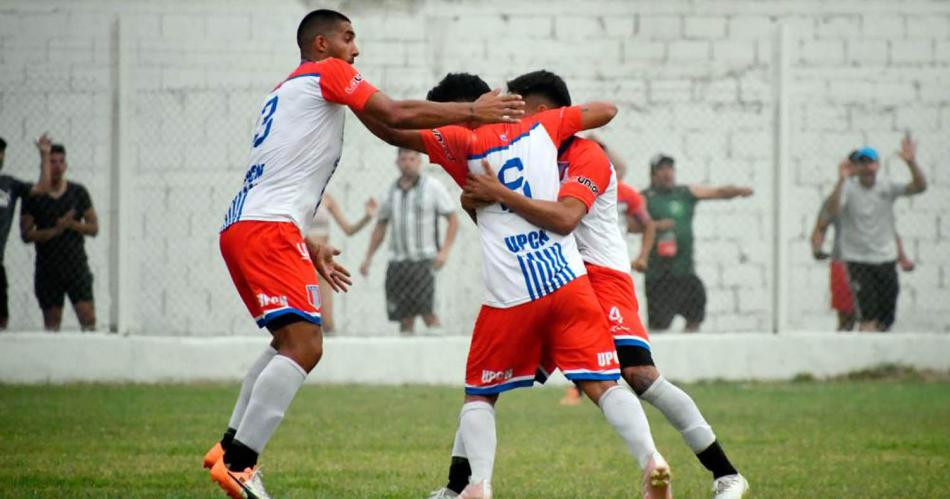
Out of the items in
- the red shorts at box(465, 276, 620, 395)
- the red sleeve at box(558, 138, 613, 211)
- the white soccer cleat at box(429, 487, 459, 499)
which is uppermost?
the red sleeve at box(558, 138, 613, 211)

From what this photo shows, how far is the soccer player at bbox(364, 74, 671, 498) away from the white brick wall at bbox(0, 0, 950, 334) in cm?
891

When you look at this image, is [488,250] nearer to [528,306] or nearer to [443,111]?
[528,306]

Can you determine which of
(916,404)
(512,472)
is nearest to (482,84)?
(512,472)

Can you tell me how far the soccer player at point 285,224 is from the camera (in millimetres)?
7070

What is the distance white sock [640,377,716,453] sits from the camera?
744 centimetres

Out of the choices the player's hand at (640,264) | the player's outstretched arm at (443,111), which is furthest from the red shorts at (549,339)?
the player's hand at (640,264)

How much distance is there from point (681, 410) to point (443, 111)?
1.81 meters

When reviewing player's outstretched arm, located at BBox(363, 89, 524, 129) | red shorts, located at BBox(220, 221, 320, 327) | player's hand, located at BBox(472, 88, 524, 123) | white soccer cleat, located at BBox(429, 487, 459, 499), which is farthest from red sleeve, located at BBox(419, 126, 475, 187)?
white soccer cleat, located at BBox(429, 487, 459, 499)

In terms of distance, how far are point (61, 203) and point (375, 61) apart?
3.68m

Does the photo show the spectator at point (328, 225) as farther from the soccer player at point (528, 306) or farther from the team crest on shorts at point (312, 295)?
the soccer player at point (528, 306)

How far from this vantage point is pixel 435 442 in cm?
1060

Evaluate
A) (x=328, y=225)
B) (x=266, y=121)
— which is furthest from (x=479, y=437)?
(x=328, y=225)

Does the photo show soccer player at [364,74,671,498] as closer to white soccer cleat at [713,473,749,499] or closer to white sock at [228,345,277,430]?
white soccer cleat at [713,473,749,499]

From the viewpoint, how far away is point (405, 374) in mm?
15484
